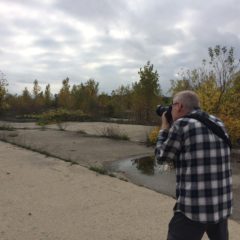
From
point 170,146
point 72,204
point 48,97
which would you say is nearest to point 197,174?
point 170,146

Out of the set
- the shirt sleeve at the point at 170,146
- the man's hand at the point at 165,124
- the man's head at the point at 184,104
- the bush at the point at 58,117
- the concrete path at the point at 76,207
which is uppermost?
the man's head at the point at 184,104

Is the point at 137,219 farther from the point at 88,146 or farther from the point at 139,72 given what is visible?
the point at 139,72

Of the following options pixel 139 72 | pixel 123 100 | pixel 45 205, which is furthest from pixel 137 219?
pixel 123 100

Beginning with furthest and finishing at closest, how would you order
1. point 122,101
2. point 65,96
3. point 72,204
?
point 65,96 < point 122,101 < point 72,204

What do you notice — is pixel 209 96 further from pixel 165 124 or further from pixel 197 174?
pixel 197 174

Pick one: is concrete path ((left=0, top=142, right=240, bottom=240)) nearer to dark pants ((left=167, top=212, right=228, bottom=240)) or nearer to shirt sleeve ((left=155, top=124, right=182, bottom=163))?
dark pants ((left=167, top=212, right=228, bottom=240))

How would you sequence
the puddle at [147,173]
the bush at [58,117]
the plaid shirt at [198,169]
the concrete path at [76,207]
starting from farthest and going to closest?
the bush at [58,117] → the puddle at [147,173] → the concrete path at [76,207] → the plaid shirt at [198,169]

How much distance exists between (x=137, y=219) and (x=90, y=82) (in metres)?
41.9

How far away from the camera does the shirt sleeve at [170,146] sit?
3217 millimetres

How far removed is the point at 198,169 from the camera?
318 centimetres

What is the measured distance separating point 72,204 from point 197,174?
12.2ft

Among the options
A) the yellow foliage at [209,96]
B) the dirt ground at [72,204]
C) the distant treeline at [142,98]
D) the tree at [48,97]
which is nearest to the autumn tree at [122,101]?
the distant treeline at [142,98]

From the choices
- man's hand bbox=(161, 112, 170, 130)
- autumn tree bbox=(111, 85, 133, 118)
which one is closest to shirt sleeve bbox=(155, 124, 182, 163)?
man's hand bbox=(161, 112, 170, 130)

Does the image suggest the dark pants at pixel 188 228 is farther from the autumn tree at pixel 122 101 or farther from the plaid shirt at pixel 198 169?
the autumn tree at pixel 122 101
